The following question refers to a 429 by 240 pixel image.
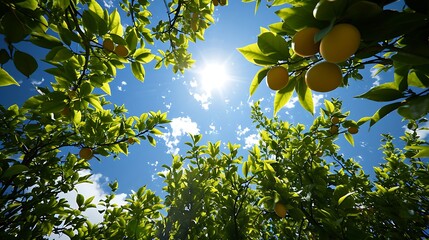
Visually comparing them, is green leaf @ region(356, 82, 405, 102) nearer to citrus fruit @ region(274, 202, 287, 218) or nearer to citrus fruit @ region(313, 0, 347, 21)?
citrus fruit @ region(313, 0, 347, 21)

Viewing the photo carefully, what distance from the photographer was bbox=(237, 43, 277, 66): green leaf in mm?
1099

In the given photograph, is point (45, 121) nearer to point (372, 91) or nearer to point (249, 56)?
point (249, 56)

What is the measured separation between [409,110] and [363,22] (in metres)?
0.41

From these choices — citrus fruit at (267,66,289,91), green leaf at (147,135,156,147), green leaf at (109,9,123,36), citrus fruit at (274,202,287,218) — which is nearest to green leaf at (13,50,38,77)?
green leaf at (109,9,123,36)

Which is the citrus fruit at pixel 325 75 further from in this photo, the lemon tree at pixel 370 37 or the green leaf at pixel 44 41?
the green leaf at pixel 44 41

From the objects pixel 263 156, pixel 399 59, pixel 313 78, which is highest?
pixel 263 156

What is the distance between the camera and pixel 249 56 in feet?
3.70

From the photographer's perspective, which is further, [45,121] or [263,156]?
[263,156]

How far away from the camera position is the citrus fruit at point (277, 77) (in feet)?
→ 3.55

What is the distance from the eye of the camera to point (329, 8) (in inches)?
28.1

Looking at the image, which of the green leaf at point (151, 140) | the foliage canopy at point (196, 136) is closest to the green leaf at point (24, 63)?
the foliage canopy at point (196, 136)

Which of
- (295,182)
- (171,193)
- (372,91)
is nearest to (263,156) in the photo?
(295,182)

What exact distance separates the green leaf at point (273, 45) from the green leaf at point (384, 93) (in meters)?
0.47

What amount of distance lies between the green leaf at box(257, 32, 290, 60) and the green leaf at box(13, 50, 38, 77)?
1.25 meters
